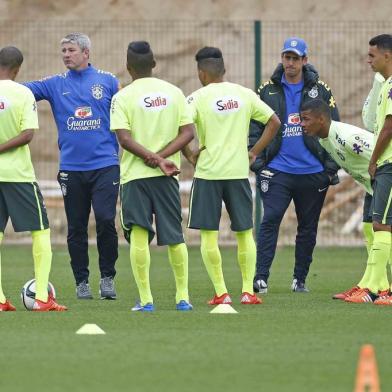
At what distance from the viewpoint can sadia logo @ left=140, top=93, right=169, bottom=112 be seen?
36.8 ft

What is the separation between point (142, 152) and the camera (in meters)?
11.2

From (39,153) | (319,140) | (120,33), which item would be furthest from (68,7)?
(319,140)

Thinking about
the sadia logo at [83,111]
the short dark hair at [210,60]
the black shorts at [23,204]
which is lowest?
the black shorts at [23,204]

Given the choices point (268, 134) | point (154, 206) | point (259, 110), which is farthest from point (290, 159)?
point (154, 206)

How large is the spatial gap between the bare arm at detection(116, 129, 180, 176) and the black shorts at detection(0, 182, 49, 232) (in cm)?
89

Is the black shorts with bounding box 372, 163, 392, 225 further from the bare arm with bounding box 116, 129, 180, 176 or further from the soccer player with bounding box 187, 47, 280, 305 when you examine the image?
the bare arm with bounding box 116, 129, 180, 176

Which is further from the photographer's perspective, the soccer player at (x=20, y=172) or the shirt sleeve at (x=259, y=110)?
the shirt sleeve at (x=259, y=110)

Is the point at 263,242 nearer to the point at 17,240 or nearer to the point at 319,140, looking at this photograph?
the point at 319,140

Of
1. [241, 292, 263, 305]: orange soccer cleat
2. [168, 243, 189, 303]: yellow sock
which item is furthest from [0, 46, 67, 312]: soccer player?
[241, 292, 263, 305]: orange soccer cleat

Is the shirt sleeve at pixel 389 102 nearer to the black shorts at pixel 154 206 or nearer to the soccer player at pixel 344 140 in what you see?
the soccer player at pixel 344 140

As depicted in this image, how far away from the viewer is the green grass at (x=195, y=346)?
7992mm

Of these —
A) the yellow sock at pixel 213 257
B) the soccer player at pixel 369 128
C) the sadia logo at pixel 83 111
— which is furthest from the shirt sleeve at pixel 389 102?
the sadia logo at pixel 83 111

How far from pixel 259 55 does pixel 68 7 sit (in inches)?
249

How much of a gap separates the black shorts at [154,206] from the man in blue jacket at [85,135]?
59.7 inches
